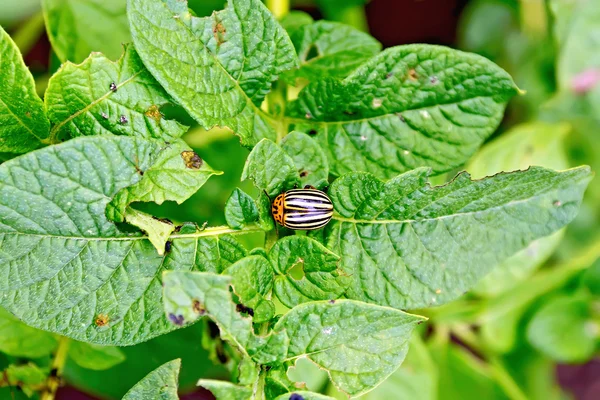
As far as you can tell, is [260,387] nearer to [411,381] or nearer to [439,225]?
[439,225]

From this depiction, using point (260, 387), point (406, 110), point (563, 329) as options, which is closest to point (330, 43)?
point (406, 110)

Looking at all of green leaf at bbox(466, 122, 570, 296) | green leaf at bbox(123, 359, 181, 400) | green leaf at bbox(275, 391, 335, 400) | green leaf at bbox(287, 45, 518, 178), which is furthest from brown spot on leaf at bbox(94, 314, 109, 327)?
green leaf at bbox(466, 122, 570, 296)

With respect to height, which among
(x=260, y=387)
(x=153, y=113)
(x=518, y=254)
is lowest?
(x=518, y=254)

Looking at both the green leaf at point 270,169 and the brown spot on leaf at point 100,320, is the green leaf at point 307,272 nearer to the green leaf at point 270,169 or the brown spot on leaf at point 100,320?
the green leaf at point 270,169

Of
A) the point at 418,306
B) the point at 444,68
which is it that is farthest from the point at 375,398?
the point at 444,68

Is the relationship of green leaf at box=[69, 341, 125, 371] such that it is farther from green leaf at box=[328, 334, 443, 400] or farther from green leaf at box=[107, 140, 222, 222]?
green leaf at box=[328, 334, 443, 400]

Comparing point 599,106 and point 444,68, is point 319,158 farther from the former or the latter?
point 599,106
